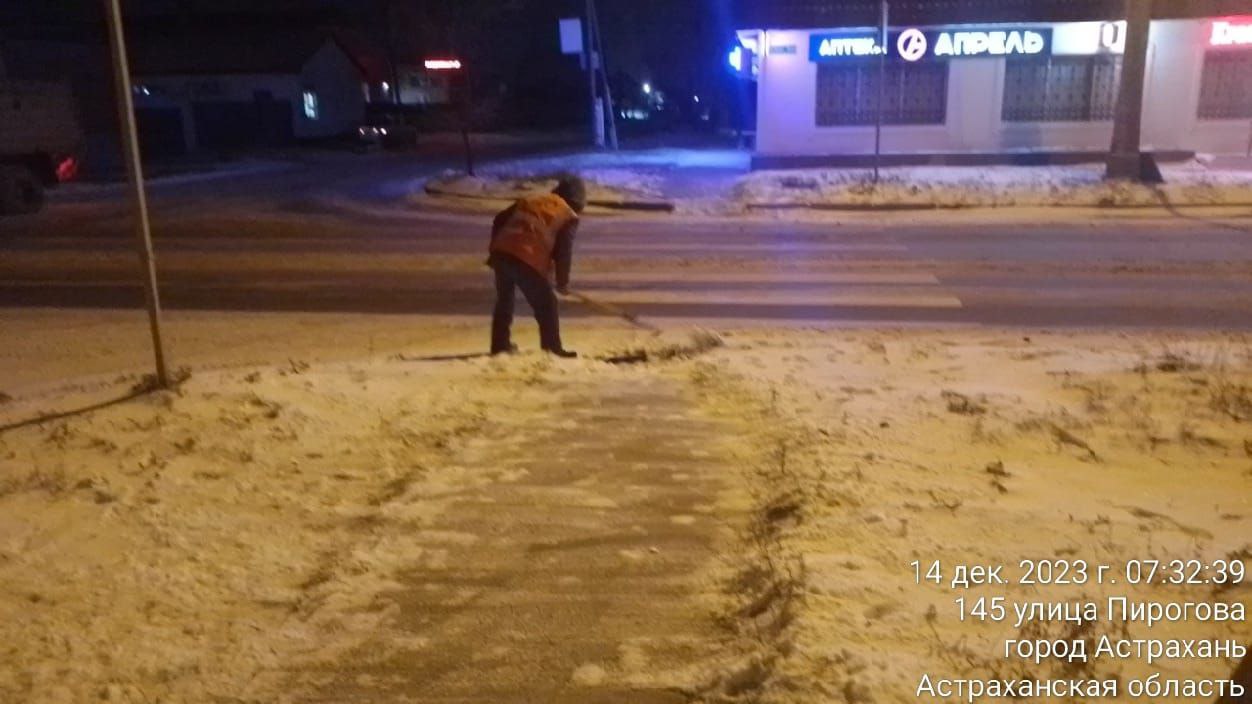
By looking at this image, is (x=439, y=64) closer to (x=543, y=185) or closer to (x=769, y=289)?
(x=543, y=185)

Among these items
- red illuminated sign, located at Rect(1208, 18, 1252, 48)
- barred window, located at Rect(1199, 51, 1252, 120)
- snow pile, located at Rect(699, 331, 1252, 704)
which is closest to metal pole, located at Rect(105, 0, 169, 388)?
snow pile, located at Rect(699, 331, 1252, 704)

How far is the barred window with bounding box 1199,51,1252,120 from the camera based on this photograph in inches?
1010

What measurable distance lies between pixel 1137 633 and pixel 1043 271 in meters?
10.0

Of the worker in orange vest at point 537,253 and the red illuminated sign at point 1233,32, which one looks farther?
the red illuminated sign at point 1233,32

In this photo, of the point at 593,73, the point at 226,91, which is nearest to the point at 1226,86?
the point at 593,73

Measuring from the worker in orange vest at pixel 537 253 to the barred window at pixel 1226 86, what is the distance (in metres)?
22.7

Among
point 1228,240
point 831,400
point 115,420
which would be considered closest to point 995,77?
point 1228,240

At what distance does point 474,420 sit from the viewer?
20.8 ft

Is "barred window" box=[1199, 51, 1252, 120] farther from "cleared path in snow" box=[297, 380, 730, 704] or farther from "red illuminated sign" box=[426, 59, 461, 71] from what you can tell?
"red illuminated sign" box=[426, 59, 461, 71]

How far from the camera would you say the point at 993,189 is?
68.4ft

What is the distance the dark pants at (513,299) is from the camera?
857cm

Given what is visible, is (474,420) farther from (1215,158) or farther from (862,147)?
(1215,158)

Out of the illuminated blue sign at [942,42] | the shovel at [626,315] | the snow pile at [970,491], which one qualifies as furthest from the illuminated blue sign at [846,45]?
the snow pile at [970,491]

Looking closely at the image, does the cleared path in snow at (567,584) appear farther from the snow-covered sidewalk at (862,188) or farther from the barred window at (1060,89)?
the barred window at (1060,89)
